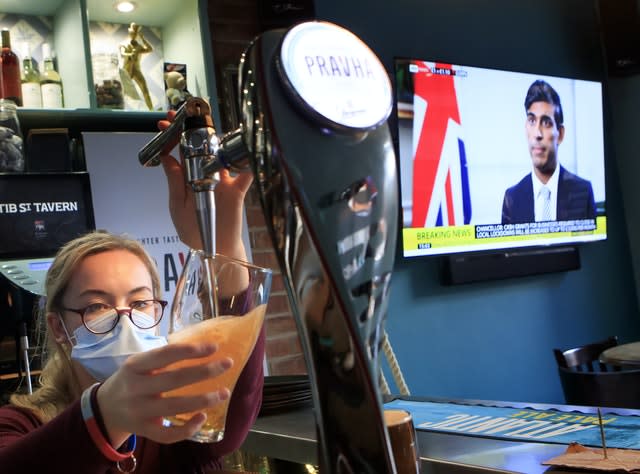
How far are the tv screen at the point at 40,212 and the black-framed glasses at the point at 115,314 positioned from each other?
104 centimetres

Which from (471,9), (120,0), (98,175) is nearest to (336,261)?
(98,175)

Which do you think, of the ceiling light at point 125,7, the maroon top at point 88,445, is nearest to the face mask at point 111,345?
the maroon top at point 88,445

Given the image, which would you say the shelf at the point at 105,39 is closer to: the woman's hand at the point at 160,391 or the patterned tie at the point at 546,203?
the patterned tie at the point at 546,203

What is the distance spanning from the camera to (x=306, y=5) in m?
3.03

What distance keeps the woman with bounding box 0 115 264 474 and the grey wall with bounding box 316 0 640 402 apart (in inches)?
81.7

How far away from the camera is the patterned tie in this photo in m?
3.79

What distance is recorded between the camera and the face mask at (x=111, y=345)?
1.30 metres

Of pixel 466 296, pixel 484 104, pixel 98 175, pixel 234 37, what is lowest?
pixel 466 296

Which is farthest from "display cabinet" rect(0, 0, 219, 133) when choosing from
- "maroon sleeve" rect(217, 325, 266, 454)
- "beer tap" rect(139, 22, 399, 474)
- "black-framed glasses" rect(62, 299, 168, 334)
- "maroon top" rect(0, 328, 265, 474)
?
"beer tap" rect(139, 22, 399, 474)

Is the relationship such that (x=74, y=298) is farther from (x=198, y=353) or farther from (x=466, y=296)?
(x=466, y=296)

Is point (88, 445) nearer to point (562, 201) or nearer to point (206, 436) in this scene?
point (206, 436)

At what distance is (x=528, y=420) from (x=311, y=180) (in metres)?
1.12

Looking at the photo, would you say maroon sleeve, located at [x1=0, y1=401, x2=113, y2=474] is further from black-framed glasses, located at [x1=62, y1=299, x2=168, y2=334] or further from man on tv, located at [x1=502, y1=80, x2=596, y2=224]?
man on tv, located at [x1=502, y1=80, x2=596, y2=224]

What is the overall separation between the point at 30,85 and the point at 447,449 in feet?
6.47
